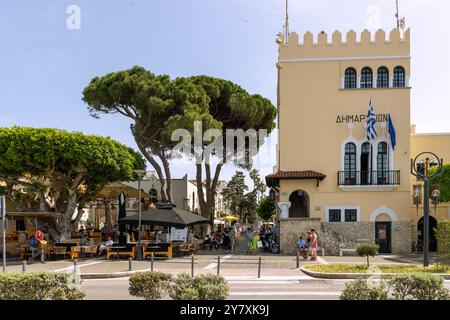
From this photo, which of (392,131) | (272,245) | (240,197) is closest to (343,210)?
(272,245)

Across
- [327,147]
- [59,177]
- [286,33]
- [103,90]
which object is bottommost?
[59,177]

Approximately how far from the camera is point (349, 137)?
2767cm

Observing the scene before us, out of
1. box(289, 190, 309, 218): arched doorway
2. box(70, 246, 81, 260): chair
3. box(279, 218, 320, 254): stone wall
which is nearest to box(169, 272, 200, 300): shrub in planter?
box(70, 246, 81, 260): chair

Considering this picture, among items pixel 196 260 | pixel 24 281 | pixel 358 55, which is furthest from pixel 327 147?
pixel 24 281

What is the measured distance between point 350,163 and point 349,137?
1554 mm

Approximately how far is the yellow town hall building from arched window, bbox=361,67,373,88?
57mm

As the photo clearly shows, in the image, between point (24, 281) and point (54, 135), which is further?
point (54, 135)

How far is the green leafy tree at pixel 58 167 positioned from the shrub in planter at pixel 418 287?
18985mm

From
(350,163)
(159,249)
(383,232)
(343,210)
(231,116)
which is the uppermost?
(231,116)

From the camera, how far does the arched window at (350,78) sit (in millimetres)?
28000

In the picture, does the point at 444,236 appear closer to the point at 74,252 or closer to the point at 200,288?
the point at 200,288
